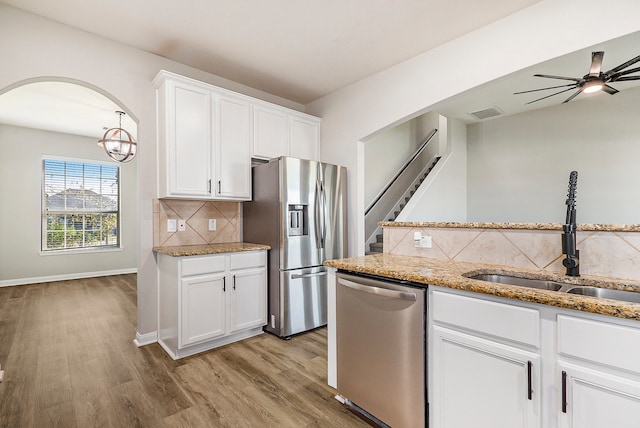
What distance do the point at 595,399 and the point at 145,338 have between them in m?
3.30

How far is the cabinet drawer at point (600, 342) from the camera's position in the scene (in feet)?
3.32

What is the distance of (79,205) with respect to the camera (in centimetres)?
607

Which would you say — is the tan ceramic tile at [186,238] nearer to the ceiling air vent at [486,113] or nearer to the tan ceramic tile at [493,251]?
the tan ceramic tile at [493,251]

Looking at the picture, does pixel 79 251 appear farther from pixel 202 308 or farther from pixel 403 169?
pixel 403 169

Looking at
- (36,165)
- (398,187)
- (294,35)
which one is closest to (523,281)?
(294,35)

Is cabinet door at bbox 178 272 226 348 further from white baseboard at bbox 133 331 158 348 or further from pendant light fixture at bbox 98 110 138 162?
pendant light fixture at bbox 98 110 138 162

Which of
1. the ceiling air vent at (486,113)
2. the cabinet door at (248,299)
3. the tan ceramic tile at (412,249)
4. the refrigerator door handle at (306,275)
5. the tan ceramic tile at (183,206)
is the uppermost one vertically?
the ceiling air vent at (486,113)

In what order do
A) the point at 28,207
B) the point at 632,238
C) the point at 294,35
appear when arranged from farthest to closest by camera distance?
1. the point at 28,207
2. the point at 294,35
3. the point at 632,238

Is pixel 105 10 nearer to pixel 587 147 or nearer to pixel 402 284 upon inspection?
pixel 402 284

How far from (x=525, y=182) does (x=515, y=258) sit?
4.71 metres

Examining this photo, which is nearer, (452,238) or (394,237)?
(452,238)

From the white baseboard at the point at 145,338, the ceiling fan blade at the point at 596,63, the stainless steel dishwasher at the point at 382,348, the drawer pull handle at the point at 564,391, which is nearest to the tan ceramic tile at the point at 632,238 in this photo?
the drawer pull handle at the point at 564,391

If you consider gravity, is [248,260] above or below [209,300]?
above

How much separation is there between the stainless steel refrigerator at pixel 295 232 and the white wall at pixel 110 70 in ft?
3.48
